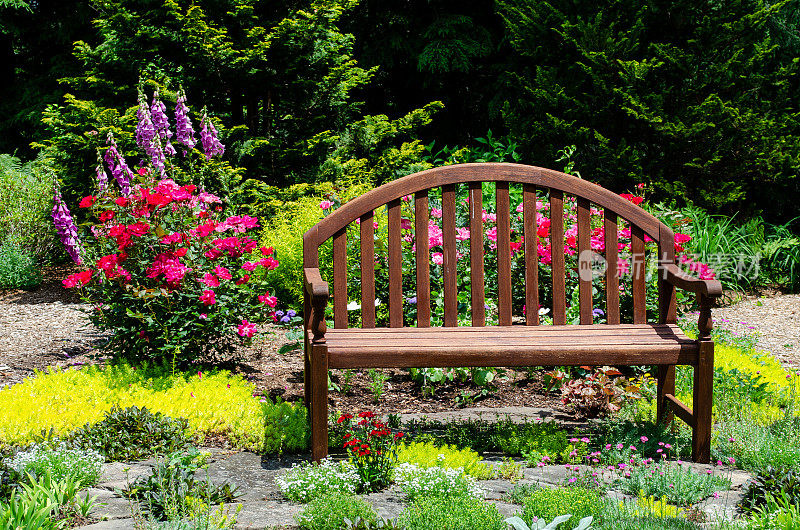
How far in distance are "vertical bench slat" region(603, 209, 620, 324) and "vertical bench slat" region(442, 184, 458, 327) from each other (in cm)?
83

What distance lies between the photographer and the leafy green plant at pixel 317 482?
9.88ft

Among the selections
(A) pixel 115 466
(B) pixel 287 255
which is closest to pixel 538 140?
(B) pixel 287 255

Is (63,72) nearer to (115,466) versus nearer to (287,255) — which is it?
(287,255)

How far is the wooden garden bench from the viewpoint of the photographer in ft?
11.8

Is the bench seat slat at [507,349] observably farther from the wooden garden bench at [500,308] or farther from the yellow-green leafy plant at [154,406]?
the yellow-green leafy plant at [154,406]

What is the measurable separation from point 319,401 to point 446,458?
0.64 meters

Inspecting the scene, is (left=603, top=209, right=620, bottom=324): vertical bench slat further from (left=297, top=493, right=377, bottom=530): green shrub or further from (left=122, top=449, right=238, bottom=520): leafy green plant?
(left=122, top=449, right=238, bottom=520): leafy green plant

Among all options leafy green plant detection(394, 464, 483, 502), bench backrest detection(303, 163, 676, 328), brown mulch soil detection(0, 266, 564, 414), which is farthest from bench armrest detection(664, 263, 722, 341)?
leafy green plant detection(394, 464, 483, 502)

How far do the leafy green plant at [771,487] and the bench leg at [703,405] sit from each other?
0.51 m

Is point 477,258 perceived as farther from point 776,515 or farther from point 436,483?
point 776,515

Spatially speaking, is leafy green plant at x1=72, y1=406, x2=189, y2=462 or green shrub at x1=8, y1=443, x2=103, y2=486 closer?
green shrub at x1=8, y1=443, x2=103, y2=486

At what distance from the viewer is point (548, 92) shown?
8.81m

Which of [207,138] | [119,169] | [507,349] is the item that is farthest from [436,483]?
[207,138]

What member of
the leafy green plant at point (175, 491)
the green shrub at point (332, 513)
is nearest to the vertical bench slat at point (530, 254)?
the green shrub at point (332, 513)
